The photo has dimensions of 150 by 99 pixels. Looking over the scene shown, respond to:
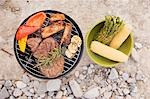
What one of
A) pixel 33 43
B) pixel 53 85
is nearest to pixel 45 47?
pixel 33 43

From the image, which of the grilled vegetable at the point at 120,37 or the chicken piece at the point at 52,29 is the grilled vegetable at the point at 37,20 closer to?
the chicken piece at the point at 52,29

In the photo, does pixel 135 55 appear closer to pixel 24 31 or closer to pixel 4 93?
pixel 24 31

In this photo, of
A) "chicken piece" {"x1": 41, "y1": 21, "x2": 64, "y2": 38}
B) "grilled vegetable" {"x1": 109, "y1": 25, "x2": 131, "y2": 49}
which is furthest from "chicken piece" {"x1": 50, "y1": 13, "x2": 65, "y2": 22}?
"grilled vegetable" {"x1": 109, "y1": 25, "x2": 131, "y2": 49}

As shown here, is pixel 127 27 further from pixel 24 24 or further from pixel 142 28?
pixel 24 24

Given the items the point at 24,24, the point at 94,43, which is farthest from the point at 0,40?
the point at 94,43

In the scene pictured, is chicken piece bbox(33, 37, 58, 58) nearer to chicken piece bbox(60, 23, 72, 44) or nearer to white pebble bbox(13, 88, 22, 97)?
chicken piece bbox(60, 23, 72, 44)

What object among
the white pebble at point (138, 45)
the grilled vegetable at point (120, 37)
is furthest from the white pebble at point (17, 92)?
the white pebble at point (138, 45)

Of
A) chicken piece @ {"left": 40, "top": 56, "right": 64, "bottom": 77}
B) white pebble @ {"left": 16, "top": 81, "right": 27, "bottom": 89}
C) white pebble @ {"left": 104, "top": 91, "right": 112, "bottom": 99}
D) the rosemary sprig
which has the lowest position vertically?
white pebble @ {"left": 104, "top": 91, "right": 112, "bottom": 99}

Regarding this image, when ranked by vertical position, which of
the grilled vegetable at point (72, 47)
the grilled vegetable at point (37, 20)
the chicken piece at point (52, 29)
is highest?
the grilled vegetable at point (37, 20)
